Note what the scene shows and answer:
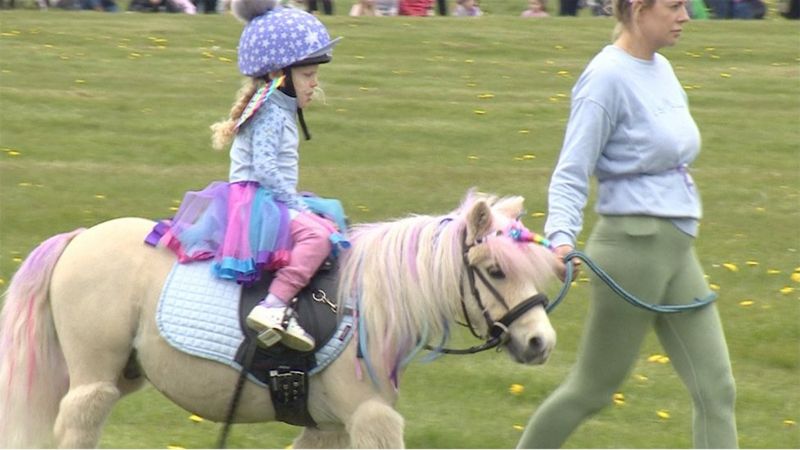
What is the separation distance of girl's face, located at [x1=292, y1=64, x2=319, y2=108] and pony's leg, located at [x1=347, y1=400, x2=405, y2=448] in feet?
3.73

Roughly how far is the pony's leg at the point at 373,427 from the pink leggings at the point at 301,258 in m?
0.47

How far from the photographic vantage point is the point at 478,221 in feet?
15.8

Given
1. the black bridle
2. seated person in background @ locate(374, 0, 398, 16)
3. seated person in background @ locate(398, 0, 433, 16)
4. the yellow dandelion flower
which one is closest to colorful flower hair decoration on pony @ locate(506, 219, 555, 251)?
the black bridle

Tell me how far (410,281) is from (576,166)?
2.36 feet

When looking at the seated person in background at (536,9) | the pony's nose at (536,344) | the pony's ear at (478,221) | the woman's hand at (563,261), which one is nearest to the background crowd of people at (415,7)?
the seated person in background at (536,9)

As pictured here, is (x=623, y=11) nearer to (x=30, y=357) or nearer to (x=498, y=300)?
(x=498, y=300)

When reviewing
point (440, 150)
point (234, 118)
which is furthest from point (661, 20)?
point (440, 150)

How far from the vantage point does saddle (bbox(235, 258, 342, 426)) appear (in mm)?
4977

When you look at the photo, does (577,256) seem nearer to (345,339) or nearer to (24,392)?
(345,339)

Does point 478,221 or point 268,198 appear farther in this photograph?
point 268,198

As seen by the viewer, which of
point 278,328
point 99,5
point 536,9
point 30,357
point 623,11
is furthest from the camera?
point 536,9

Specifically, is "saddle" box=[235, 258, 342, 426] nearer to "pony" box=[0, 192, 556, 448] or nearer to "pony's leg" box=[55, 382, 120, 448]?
"pony" box=[0, 192, 556, 448]

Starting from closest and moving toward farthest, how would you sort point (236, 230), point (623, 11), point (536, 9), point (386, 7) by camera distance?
point (236, 230) < point (623, 11) < point (386, 7) < point (536, 9)

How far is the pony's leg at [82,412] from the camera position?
5152mm
